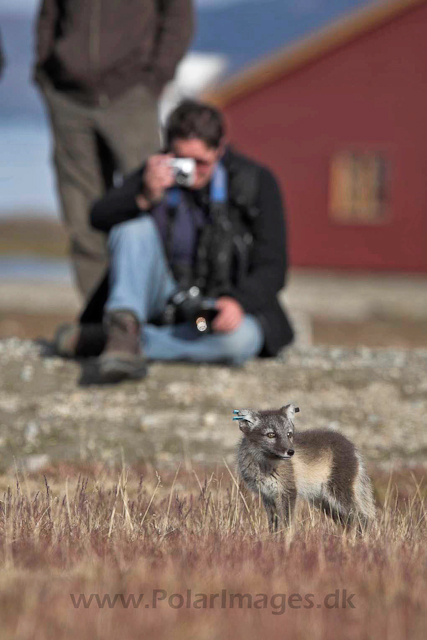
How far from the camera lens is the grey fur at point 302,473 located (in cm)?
310

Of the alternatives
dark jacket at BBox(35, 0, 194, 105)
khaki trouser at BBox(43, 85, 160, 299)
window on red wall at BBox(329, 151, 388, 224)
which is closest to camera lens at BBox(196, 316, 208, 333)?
khaki trouser at BBox(43, 85, 160, 299)

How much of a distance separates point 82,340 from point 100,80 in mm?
2109

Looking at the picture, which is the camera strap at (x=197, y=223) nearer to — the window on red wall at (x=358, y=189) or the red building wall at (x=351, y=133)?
the red building wall at (x=351, y=133)

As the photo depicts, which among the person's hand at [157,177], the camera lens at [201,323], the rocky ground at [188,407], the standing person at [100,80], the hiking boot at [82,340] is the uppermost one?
the standing person at [100,80]

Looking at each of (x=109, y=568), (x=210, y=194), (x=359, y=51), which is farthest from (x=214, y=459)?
(x=359, y=51)

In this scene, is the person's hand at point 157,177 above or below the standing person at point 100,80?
below

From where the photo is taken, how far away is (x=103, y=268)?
7941 millimetres

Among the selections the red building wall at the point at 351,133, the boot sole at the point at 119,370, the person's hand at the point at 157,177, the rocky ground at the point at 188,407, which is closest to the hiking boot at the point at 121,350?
the boot sole at the point at 119,370

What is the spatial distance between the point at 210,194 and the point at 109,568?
411cm

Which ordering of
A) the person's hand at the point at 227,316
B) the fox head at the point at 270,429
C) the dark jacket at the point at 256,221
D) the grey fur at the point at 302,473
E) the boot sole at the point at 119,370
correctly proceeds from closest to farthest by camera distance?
the fox head at the point at 270,429 → the grey fur at the point at 302,473 → the boot sole at the point at 119,370 → the person's hand at the point at 227,316 → the dark jacket at the point at 256,221

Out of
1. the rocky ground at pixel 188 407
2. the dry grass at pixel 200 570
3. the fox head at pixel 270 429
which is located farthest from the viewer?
the rocky ground at pixel 188 407

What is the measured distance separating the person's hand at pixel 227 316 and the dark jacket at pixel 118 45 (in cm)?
228

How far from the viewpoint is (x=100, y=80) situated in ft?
24.6

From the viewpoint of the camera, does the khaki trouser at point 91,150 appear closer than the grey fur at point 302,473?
No
